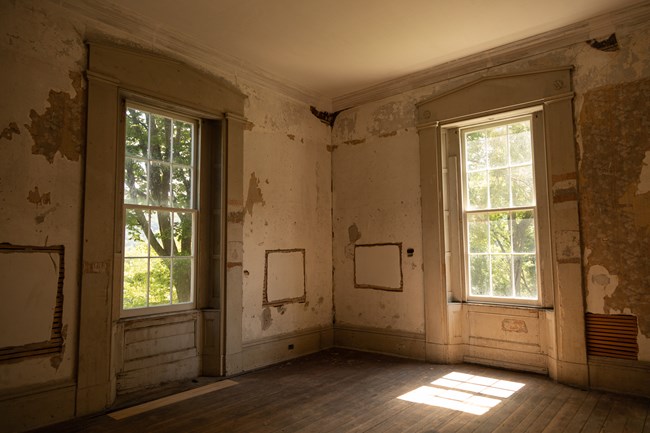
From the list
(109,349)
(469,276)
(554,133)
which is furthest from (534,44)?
(109,349)

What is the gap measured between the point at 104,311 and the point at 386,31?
355 cm

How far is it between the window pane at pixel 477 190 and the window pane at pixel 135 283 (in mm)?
3490

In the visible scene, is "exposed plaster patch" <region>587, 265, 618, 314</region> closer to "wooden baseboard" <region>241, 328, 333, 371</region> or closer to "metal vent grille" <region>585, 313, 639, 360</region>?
"metal vent grille" <region>585, 313, 639, 360</region>

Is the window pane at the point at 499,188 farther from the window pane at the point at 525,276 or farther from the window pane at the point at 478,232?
the window pane at the point at 525,276

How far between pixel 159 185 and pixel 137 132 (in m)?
0.53

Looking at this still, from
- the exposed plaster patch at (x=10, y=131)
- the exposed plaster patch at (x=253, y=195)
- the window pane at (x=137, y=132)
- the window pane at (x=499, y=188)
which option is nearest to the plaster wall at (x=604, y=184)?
the window pane at (x=499, y=188)

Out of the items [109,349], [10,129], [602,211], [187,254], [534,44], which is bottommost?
[109,349]

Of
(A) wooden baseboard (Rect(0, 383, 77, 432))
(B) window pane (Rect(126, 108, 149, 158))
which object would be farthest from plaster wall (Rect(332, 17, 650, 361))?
(A) wooden baseboard (Rect(0, 383, 77, 432))

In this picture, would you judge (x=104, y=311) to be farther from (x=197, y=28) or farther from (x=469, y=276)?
(x=469, y=276)

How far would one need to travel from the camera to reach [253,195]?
4844 mm

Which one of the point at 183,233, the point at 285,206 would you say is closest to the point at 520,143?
the point at 285,206

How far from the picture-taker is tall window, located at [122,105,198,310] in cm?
393

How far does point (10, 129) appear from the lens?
313 centimetres

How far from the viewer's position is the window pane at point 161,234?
409 cm
